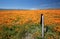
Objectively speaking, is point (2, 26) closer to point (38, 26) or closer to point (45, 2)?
point (38, 26)

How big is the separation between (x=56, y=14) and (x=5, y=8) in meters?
0.95

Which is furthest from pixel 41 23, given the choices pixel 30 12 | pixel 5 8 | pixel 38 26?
pixel 5 8

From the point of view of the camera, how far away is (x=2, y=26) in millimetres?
2318

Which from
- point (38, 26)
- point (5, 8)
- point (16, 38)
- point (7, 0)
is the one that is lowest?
point (16, 38)

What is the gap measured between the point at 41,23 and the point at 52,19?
218mm

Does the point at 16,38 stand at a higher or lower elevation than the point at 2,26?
lower

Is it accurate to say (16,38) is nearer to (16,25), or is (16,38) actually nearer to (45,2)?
(16,25)

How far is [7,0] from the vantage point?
7.65 ft

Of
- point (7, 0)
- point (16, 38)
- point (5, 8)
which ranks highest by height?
point (7, 0)

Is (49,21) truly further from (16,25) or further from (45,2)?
(16,25)

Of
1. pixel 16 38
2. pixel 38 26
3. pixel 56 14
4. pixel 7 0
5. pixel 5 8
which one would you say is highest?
pixel 7 0

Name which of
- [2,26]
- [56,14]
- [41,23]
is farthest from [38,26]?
[2,26]

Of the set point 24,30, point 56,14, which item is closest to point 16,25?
point 24,30

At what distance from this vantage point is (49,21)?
234cm
